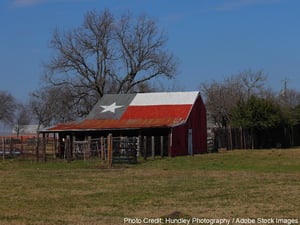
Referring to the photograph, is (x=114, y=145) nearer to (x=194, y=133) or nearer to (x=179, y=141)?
(x=179, y=141)

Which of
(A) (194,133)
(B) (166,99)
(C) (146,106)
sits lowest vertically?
(A) (194,133)

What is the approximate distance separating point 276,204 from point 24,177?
42.6ft

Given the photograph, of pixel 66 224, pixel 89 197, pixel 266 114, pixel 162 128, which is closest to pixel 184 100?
pixel 162 128

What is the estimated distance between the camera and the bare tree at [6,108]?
335ft

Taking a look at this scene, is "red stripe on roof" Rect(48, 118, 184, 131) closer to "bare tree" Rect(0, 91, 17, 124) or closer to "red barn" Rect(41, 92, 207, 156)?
"red barn" Rect(41, 92, 207, 156)

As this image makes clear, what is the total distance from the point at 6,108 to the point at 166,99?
198 ft

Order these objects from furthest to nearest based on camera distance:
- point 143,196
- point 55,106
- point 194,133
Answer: point 55,106 → point 194,133 → point 143,196

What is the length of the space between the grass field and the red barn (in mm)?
17840

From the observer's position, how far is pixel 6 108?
10412 cm

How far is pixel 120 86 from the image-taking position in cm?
7025

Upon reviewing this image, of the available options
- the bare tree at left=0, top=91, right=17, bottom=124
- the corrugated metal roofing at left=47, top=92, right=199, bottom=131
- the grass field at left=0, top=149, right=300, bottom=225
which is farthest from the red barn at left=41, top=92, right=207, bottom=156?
the bare tree at left=0, top=91, right=17, bottom=124

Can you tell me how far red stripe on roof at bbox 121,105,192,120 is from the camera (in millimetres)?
46844

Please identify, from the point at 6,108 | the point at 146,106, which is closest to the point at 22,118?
the point at 6,108

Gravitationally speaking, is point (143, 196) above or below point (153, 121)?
below
